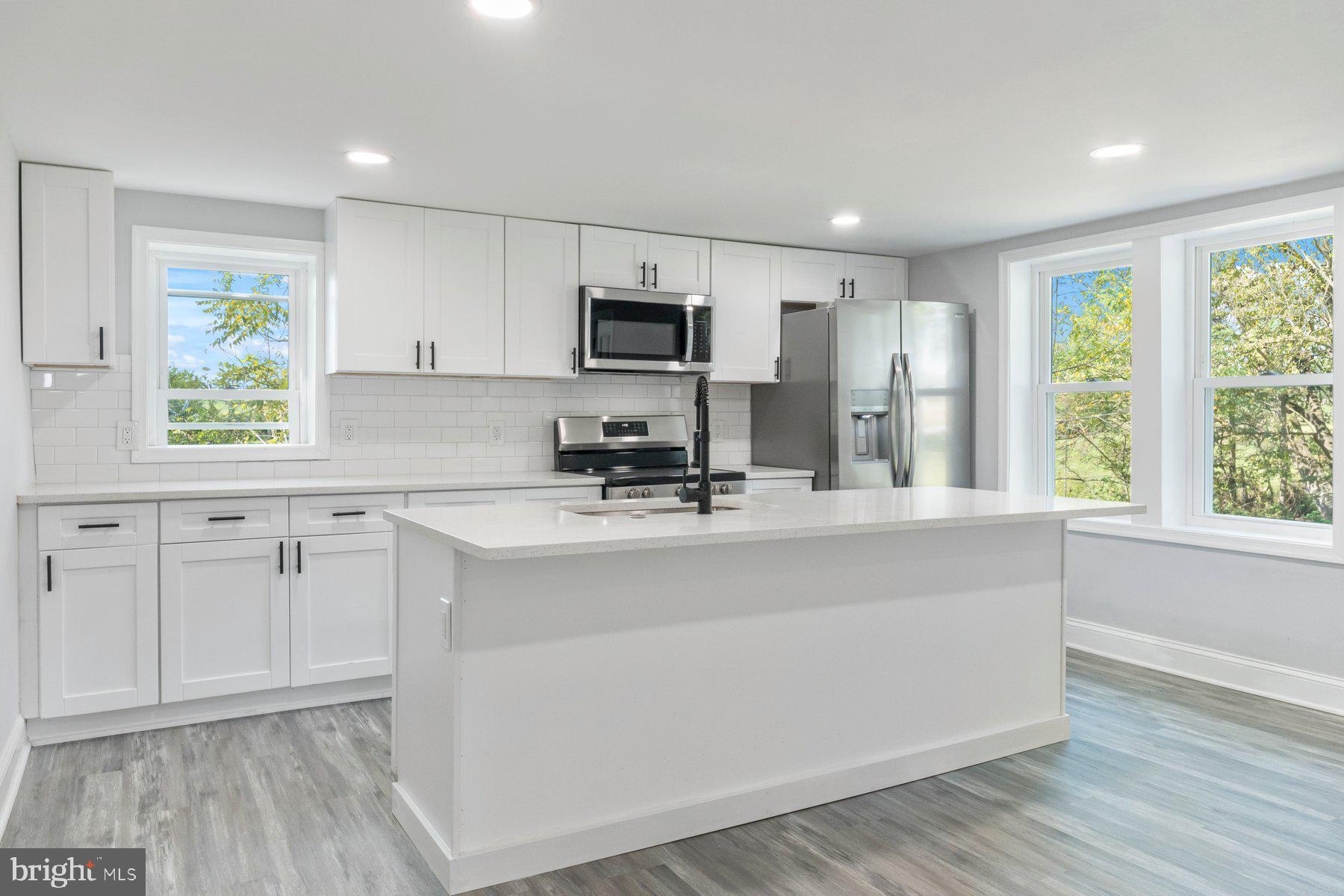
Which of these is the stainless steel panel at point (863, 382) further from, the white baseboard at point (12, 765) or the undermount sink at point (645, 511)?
the white baseboard at point (12, 765)

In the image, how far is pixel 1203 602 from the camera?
13.4ft

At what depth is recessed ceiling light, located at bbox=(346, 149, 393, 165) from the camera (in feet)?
10.9

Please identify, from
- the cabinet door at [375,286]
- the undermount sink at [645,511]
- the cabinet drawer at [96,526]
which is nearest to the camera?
the undermount sink at [645,511]

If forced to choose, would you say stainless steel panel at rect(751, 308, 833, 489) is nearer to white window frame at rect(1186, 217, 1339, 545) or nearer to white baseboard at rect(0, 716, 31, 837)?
white window frame at rect(1186, 217, 1339, 545)

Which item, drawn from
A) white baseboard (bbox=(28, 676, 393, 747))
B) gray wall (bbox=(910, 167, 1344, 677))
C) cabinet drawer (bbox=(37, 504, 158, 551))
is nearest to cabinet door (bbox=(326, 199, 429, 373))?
cabinet drawer (bbox=(37, 504, 158, 551))

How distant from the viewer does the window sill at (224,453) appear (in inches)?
155

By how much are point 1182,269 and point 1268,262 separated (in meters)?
0.37

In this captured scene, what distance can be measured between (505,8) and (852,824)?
7.68ft

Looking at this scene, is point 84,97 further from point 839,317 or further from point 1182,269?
point 1182,269

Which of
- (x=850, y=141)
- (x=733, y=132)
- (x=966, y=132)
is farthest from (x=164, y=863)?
(x=966, y=132)

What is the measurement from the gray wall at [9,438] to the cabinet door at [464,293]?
153 cm

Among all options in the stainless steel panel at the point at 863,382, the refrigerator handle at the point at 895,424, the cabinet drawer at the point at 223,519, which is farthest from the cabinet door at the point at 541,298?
the refrigerator handle at the point at 895,424

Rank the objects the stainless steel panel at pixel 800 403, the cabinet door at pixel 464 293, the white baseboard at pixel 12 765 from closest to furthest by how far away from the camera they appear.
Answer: the white baseboard at pixel 12 765 < the cabinet door at pixel 464 293 < the stainless steel panel at pixel 800 403

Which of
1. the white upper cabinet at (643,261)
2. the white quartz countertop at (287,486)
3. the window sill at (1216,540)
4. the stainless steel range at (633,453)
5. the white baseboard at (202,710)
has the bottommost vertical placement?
the white baseboard at (202,710)
